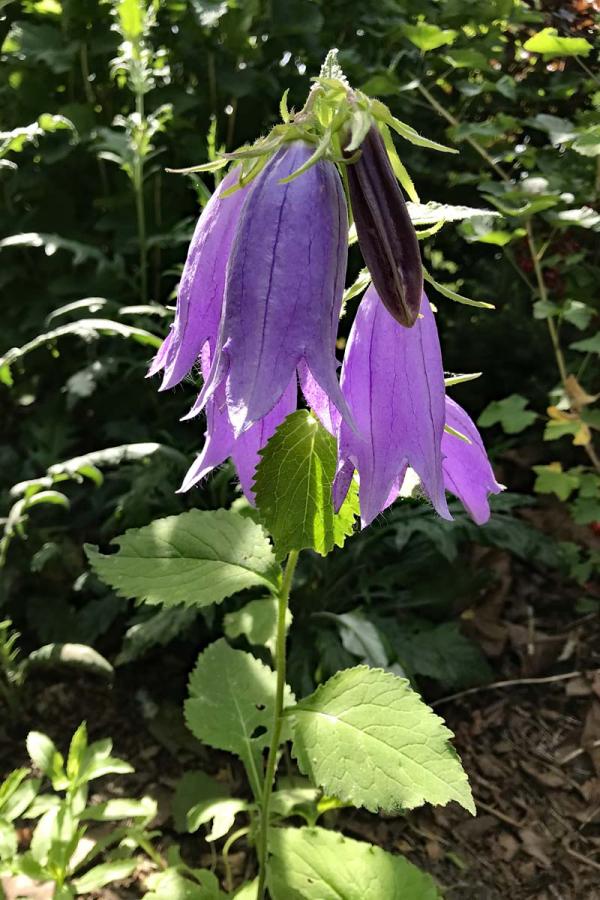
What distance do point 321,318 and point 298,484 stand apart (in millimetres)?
228

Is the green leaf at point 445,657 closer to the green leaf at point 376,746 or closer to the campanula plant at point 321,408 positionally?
the campanula plant at point 321,408

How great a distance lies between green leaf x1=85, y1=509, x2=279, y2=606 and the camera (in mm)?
1079

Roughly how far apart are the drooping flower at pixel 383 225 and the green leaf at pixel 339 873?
3.06 ft

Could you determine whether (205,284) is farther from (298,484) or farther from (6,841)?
(6,841)

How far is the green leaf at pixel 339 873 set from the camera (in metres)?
1.16

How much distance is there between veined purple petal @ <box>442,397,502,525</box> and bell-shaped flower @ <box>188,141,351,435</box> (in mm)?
208

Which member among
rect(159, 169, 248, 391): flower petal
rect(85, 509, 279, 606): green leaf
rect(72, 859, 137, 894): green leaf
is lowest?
rect(72, 859, 137, 894): green leaf

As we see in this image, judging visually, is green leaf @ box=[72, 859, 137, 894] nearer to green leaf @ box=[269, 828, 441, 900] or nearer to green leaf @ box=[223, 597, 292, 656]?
green leaf @ box=[269, 828, 441, 900]

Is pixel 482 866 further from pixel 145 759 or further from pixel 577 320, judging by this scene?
pixel 577 320

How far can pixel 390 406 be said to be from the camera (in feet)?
2.56

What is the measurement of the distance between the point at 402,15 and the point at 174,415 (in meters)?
1.59

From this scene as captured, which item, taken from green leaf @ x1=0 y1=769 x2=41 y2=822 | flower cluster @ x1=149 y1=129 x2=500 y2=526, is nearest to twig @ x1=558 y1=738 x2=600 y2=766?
green leaf @ x1=0 y1=769 x2=41 y2=822

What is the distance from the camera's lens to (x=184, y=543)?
3.78 ft

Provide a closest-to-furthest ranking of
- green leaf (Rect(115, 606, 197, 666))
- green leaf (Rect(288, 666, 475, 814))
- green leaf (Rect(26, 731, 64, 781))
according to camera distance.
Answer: green leaf (Rect(288, 666, 475, 814)) → green leaf (Rect(26, 731, 64, 781)) → green leaf (Rect(115, 606, 197, 666))
